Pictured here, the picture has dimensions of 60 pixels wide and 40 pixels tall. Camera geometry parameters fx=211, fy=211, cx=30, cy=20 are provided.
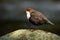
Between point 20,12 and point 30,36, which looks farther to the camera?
point 20,12

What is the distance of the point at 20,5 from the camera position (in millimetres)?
2115

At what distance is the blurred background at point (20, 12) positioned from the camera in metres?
2.02

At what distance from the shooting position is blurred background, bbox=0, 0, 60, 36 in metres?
2.02

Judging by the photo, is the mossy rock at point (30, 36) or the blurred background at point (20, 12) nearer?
the mossy rock at point (30, 36)

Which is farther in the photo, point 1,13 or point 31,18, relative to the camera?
point 1,13

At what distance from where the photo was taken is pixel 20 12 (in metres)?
2.07

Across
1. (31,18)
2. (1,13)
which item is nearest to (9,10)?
(1,13)

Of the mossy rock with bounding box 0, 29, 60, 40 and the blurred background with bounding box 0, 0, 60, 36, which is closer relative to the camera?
the mossy rock with bounding box 0, 29, 60, 40

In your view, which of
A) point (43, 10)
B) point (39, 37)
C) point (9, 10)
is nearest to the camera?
point (39, 37)

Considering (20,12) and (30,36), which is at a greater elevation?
(20,12)

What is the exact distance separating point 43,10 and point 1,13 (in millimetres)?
453

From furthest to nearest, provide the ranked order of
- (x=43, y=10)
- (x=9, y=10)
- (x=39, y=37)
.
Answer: (x=9, y=10)
(x=43, y=10)
(x=39, y=37)

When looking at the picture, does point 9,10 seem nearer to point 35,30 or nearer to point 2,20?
point 2,20

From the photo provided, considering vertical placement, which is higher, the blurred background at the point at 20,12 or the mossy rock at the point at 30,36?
the blurred background at the point at 20,12
